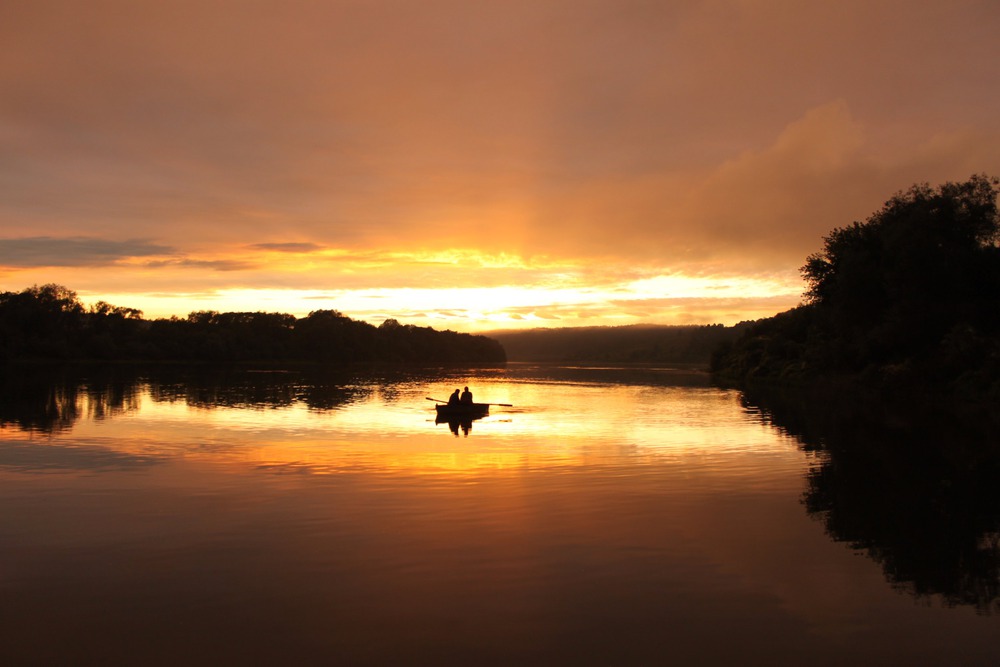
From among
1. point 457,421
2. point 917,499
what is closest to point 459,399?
point 457,421

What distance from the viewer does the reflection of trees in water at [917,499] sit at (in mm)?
11953

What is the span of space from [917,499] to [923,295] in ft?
123

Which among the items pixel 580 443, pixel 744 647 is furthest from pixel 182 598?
pixel 580 443

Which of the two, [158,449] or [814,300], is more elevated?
[814,300]

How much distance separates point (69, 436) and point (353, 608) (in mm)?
23226

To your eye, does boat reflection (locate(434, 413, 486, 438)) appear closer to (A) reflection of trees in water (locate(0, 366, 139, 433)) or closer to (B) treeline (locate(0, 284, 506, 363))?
(A) reflection of trees in water (locate(0, 366, 139, 433))

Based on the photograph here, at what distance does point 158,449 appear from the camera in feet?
84.5

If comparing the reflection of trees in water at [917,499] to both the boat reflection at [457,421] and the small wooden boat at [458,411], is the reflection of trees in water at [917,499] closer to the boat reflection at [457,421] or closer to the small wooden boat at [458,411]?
the boat reflection at [457,421]

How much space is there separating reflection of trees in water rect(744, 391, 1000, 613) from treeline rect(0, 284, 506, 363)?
13217 cm

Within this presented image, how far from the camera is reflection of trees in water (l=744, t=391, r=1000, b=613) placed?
39.2ft

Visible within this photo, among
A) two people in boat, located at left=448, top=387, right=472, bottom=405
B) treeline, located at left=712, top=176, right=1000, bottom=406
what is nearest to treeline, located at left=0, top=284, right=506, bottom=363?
→ two people in boat, located at left=448, top=387, right=472, bottom=405

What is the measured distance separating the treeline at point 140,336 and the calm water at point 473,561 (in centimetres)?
12584

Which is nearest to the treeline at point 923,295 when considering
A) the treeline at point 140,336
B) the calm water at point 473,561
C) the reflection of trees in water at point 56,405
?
the calm water at point 473,561

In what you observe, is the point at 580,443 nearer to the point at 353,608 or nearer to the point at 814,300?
the point at 353,608
